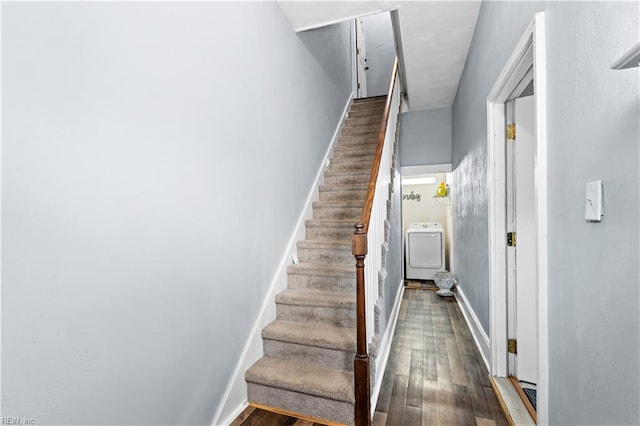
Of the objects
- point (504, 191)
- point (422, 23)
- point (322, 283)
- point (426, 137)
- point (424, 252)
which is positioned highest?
point (422, 23)

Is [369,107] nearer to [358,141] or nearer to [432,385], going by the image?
[358,141]

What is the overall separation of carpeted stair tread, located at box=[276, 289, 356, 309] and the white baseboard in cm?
110

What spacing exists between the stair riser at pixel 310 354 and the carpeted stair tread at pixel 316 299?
0.30m

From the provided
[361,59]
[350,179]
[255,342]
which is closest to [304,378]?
[255,342]

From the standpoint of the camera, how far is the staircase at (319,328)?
69.2 inches

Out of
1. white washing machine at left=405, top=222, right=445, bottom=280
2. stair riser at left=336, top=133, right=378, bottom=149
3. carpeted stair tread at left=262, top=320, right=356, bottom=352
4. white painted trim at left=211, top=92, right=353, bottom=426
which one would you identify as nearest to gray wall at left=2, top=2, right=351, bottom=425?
white painted trim at left=211, top=92, right=353, bottom=426

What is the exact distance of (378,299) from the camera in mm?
2064

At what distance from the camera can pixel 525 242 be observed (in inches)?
78.0

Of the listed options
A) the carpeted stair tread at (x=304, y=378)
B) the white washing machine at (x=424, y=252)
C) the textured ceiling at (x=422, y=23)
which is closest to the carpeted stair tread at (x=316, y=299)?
the carpeted stair tread at (x=304, y=378)

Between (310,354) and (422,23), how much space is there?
9.09ft

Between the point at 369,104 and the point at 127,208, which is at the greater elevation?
the point at 369,104

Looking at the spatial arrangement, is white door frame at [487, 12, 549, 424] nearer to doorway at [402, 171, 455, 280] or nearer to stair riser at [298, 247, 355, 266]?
stair riser at [298, 247, 355, 266]

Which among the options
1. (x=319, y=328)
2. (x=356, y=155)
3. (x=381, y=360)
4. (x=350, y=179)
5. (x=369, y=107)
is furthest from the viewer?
(x=369, y=107)

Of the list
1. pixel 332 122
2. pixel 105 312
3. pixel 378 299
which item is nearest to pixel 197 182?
pixel 105 312
